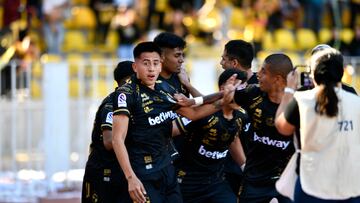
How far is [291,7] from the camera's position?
21578 millimetres

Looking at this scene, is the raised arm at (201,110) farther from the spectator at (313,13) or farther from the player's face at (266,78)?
the spectator at (313,13)

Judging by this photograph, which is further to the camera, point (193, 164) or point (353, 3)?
point (353, 3)

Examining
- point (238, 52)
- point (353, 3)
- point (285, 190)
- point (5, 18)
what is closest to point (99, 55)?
point (5, 18)

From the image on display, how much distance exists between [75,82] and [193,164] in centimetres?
465

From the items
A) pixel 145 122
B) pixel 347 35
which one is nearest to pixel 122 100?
pixel 145 122

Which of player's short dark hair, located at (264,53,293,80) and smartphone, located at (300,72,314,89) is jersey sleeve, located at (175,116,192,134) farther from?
smartphone, located at (300,72,314,89)

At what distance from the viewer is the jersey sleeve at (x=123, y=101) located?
8.52m

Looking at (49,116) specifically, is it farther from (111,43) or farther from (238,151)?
(111,43)

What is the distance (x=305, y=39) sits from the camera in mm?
21156

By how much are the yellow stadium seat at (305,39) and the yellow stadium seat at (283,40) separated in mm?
201

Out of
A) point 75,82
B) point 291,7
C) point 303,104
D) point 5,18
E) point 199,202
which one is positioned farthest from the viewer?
point 291,7

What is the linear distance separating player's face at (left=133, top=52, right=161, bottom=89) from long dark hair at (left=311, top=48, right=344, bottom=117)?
1.65m

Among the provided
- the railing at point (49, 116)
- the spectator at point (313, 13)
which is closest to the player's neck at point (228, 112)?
the railing at point (49, 116)

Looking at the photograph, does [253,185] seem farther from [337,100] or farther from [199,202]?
[337,100]
